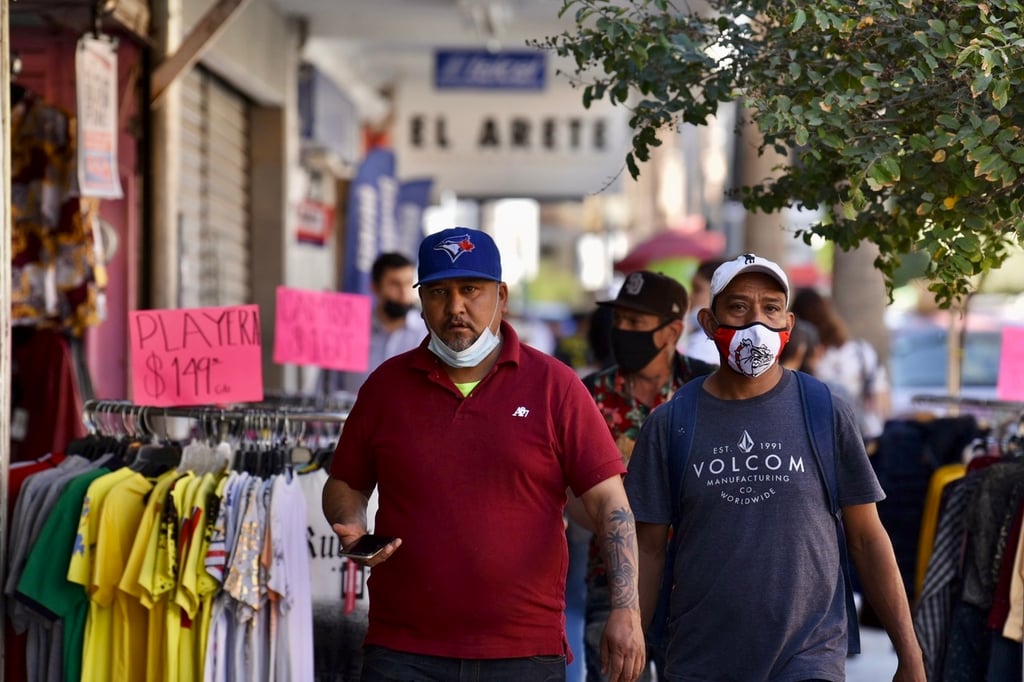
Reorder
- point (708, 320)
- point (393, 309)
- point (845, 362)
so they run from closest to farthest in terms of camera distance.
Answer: point (708, 320) < point (393, 309) < point (845, 362)

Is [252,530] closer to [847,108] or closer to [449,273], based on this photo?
[449,273]

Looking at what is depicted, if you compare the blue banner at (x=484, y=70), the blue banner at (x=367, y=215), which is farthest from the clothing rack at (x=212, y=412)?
the blue banner at (x=484, y=70)

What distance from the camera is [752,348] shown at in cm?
423

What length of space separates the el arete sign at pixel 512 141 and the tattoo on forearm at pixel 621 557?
461 inches

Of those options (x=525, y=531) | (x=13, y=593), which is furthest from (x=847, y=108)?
(x=13, y=593)

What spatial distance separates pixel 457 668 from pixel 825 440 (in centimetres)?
121

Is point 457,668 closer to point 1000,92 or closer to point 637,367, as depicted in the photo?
point 637,367

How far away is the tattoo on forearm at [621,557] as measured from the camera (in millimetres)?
4035

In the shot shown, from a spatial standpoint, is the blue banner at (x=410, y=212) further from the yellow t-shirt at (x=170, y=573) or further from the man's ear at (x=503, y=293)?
the man's ear at (x=503, y=293)

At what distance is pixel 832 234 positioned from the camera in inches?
209

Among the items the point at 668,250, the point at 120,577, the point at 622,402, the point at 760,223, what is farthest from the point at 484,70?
the point at 120,577

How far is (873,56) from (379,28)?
901cm

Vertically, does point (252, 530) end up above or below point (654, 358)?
below

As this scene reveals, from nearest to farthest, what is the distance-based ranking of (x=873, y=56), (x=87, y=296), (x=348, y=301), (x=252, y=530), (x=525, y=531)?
(x=525, y=531) < (x=873, y=56) < (x=252, y=530) < (x=348, y=301) < (x=87, y=296)
